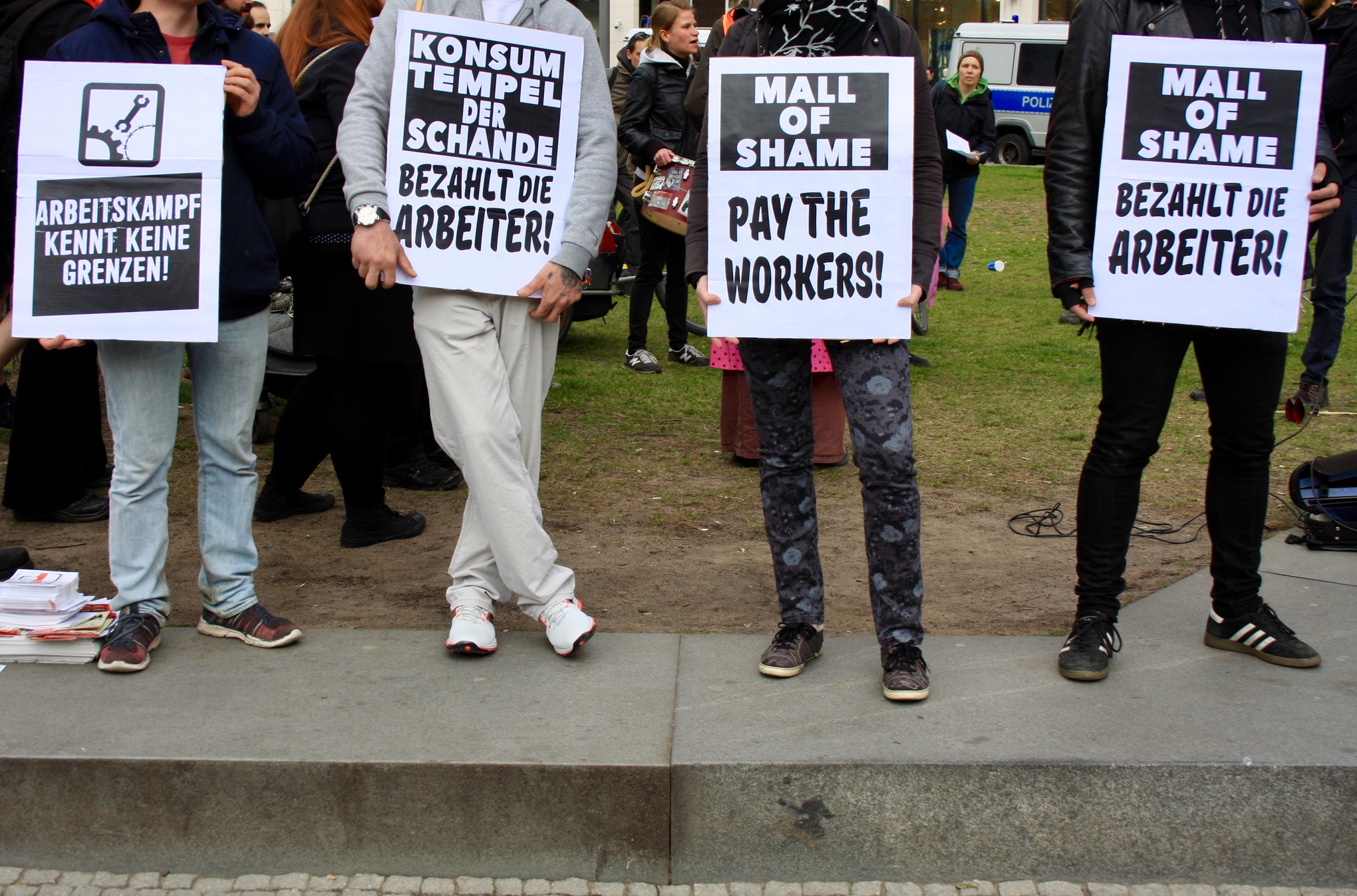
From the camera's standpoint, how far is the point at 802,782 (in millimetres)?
2852

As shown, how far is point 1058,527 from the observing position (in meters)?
4.82

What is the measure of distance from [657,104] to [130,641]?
17.2ft

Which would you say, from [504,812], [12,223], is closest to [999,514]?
[504,812]

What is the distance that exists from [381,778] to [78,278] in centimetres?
151

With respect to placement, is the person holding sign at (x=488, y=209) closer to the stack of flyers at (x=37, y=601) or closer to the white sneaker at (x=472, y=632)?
the white sneaker at (x=472, y=632)

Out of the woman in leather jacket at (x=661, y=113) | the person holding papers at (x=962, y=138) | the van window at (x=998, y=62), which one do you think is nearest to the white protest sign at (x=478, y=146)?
the woman in leather jacket at (x=661, y=113)

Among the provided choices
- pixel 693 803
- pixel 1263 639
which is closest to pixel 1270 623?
pixel 1263 639

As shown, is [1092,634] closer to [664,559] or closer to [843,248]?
[843,248]

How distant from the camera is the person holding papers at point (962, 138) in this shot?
1116 centimetres

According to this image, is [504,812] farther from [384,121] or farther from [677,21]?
[677,21]

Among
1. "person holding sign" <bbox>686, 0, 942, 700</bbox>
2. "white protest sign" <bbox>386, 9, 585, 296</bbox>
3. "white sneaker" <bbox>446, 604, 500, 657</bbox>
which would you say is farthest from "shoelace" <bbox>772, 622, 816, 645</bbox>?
"white protest sign" <bbox>386, 9, 585, 296</bbox>

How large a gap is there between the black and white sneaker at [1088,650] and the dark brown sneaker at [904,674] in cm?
40

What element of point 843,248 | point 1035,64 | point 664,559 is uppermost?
point 1035,64

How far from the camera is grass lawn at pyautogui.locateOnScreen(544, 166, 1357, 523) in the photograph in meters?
5.64
